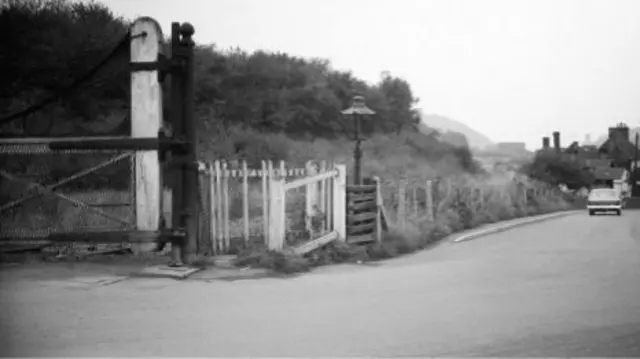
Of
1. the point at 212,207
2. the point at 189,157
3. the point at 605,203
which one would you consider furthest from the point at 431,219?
the point at 605,203

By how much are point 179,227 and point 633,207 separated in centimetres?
4210

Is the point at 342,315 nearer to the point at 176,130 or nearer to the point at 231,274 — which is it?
the point at 231,274

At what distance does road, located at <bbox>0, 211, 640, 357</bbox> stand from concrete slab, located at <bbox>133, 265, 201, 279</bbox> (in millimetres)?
208

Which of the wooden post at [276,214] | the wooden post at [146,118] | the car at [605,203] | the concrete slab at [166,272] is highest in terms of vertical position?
the wooden post at [146,118]

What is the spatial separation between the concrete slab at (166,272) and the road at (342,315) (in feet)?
0.68

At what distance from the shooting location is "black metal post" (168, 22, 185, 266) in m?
8.64

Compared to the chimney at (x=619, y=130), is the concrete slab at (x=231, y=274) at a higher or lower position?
lower

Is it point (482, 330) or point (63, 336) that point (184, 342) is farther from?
point (482, 330)

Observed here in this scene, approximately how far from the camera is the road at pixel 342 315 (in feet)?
16.9

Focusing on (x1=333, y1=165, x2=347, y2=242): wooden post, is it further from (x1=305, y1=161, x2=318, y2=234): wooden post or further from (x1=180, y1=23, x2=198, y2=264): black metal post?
(x1=180, y1=23, x2=198, y2=264): black metal post

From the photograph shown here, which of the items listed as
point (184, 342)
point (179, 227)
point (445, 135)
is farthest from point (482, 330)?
point (445, 135)

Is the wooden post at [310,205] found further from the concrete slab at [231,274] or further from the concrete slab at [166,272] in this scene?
the concrete slab at [166,272]

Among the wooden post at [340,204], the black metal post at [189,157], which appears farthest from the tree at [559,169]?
the black metal post at [189,157]

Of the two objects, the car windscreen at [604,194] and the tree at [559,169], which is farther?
the tree at [559,169]
